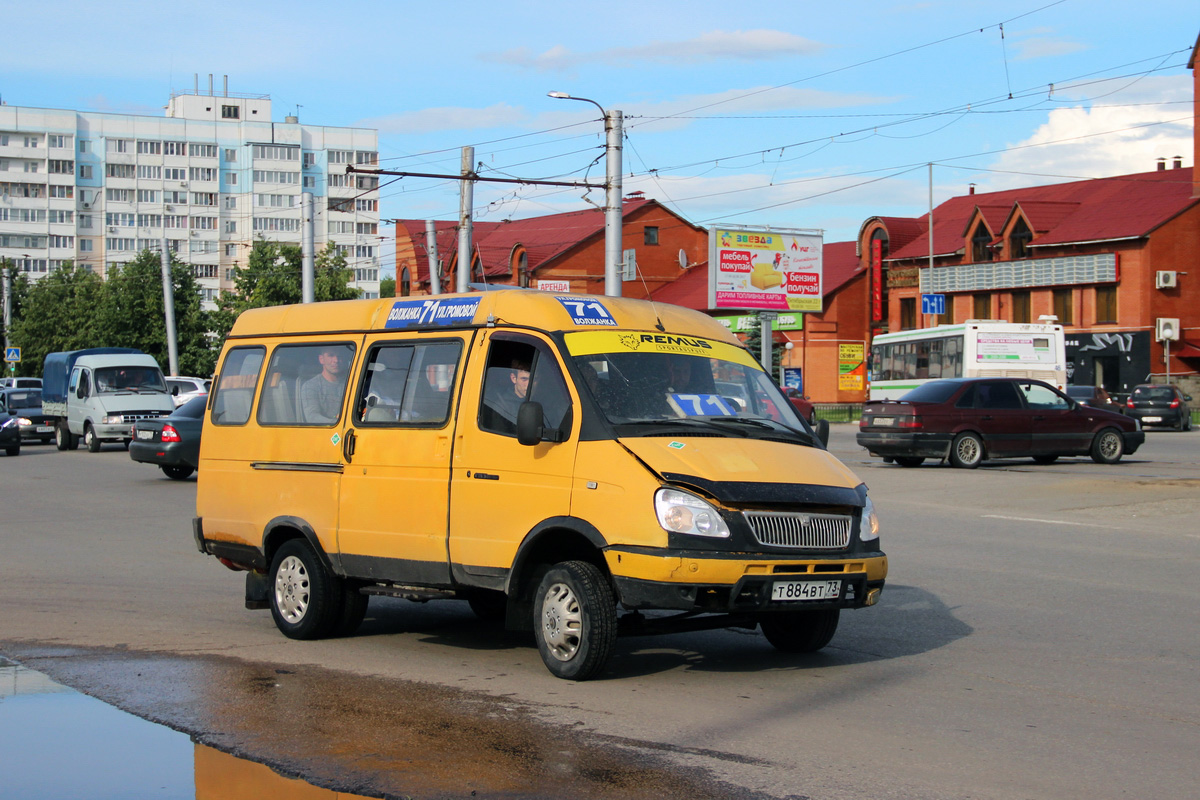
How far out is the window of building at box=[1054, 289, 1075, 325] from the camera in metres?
55.0

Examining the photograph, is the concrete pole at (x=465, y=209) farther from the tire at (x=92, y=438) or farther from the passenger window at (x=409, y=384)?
the passenger window at (x=409, y=384)

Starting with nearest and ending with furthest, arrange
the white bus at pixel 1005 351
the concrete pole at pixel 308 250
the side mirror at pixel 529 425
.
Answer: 1. the side mirror at pixel 529 425
2. the white bus at pixel 1005 351
3. the concrete pole at pixel 308 250

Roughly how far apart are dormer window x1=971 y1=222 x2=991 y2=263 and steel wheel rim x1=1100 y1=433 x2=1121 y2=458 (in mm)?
36588

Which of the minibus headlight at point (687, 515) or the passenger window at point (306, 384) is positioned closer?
the minibus headlight at point (687, 515)

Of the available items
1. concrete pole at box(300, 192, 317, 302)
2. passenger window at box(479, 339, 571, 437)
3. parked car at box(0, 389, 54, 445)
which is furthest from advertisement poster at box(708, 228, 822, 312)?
passenger window at box(479, 339, 571, 437)

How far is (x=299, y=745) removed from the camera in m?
5.79

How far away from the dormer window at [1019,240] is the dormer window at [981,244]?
4.32ft

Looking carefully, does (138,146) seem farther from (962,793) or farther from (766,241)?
(962,793)

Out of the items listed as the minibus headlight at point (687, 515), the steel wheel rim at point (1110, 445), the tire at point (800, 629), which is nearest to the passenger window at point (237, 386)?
the minibus headlight at point (687, 515)

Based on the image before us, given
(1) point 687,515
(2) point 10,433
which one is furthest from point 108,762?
→ (2) point 10,433

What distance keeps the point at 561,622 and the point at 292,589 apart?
7.71 feet

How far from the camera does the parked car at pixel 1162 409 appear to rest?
42.4 m

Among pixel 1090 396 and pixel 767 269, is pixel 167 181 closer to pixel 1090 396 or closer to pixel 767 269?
pixel 767 269

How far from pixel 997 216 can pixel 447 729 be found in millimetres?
58150
